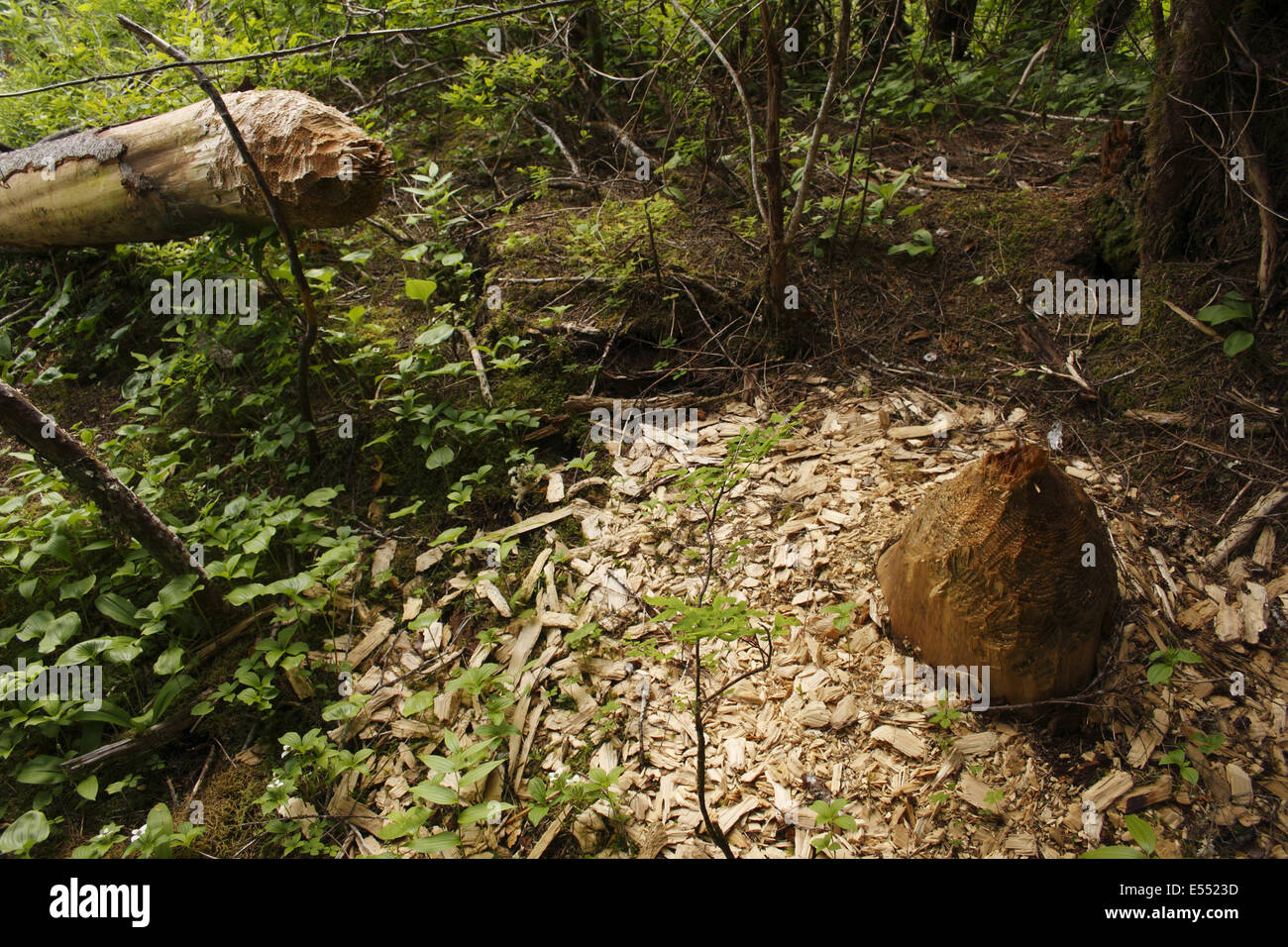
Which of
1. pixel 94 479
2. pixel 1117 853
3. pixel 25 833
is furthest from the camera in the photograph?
pixel 94 479

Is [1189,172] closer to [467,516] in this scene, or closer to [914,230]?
[914,230]

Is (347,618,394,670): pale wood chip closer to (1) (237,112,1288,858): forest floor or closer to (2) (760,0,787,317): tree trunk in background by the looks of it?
(1) (237,112,1288,858): forest floor

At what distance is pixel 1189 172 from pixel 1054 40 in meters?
0.97

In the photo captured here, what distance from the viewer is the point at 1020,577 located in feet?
7.10

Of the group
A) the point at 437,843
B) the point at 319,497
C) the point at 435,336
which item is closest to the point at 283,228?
the point at 435,336

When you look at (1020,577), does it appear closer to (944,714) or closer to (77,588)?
(944,714)

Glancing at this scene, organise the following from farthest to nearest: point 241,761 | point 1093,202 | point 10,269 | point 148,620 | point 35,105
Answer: point 35,105
point 10,269
point 1093,202
point 148,620
point 241,761

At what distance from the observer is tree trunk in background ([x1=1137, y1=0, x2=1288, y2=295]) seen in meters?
2.91

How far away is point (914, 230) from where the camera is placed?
420cm

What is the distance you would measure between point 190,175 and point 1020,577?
4.29 meters

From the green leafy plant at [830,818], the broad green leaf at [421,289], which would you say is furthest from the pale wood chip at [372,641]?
the green leafy plant at [830,818]

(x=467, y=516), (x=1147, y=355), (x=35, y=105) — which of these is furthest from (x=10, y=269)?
(x=1147, y=355)

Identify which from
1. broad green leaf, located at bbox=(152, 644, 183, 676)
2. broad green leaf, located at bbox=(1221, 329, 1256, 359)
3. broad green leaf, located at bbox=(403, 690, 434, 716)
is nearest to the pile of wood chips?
broad green leaf, located at bbox=(403, 690, 434, 716)

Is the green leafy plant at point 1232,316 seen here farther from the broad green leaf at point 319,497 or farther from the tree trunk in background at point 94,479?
the tree trunk in background at point 94,479
